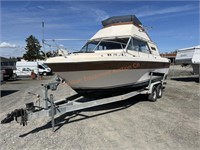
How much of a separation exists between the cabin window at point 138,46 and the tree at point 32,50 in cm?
4595

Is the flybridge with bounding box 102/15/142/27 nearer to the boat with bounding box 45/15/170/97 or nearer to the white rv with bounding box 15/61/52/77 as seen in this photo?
the boat with bounding box 45/15/170/97

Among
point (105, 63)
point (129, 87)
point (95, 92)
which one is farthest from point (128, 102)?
point (105, 63)

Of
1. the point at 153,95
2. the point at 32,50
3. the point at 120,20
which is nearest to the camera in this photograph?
the point at 153,95

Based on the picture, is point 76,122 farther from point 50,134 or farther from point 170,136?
point 170,136

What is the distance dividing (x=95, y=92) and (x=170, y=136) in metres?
2.55

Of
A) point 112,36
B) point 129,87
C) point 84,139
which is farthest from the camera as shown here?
point 112,36

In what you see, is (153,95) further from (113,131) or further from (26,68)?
(26,68)

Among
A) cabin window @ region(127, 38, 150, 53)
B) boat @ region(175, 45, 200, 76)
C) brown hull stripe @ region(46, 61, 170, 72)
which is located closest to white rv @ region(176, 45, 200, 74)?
boat @ region(175, 45, 200, 76)

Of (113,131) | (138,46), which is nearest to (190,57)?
(138,46)

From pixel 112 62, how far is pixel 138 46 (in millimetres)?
2079

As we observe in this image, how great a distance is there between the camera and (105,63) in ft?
19.6

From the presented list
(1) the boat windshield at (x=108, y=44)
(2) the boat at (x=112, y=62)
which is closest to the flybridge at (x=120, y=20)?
(2) the boat at (x=112, y=62)

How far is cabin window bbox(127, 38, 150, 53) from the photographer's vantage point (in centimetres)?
736

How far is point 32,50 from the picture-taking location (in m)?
54.4
